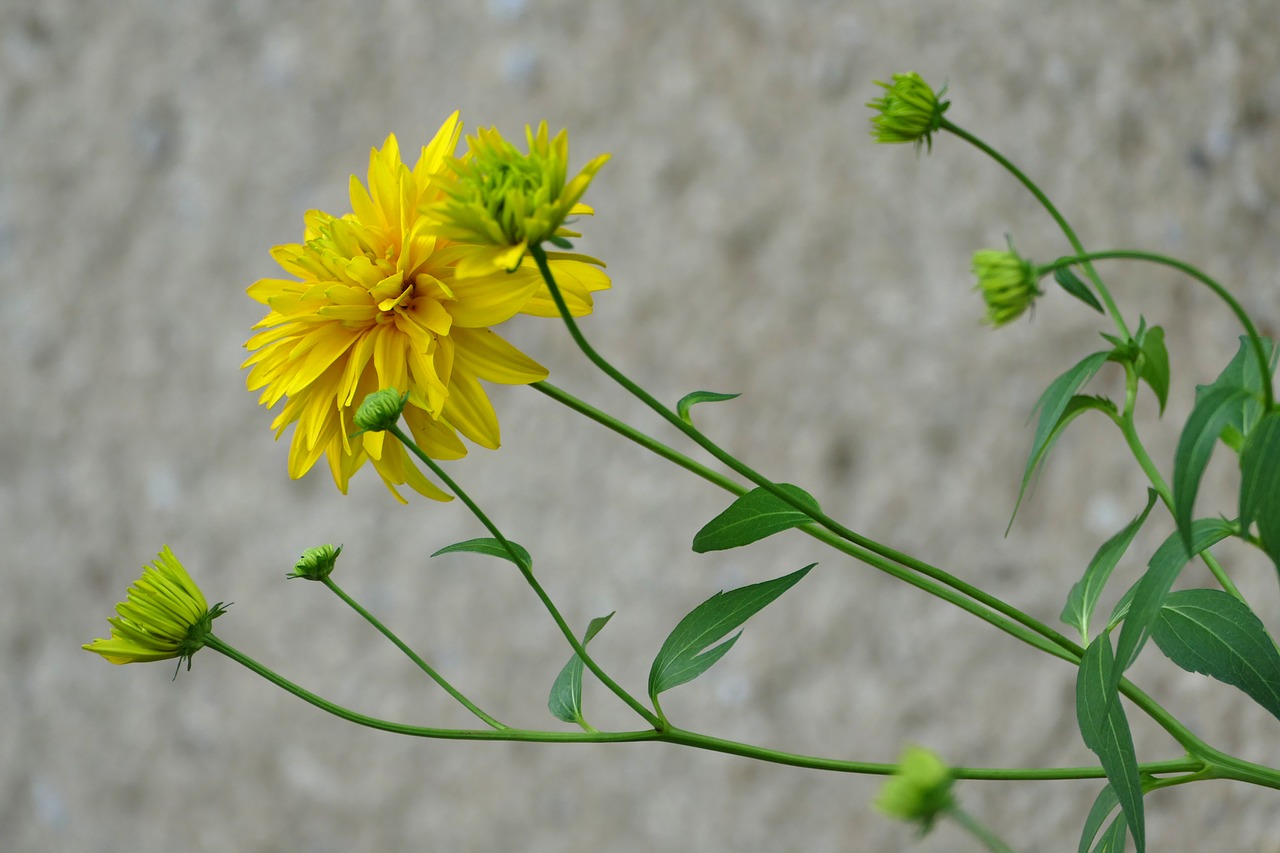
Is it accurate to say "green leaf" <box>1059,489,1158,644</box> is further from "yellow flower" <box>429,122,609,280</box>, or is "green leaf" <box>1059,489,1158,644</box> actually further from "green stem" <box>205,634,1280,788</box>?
"yellow flower" <box>429,122,609,280</box>

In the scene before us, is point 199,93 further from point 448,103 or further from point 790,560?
point 790,560

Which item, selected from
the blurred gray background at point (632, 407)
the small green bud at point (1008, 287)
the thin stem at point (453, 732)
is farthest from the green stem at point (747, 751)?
the blurred gray background at point (632, 407)

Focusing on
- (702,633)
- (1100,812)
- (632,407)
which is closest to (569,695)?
(702,633)

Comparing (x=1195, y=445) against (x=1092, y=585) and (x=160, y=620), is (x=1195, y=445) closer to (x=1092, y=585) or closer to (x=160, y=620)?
(x=1092, y=585)

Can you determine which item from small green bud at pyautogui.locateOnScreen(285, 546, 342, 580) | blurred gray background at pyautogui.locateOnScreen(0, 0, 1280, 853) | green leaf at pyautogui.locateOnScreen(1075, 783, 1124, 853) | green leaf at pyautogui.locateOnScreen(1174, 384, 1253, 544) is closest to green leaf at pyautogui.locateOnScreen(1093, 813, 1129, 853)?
green leaf at pyautogui.locateOnScreen(1075, 783, 1124, 853)

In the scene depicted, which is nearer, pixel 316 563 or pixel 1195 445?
pixel 1195 445

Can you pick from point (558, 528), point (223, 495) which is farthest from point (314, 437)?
point (223, 495)
